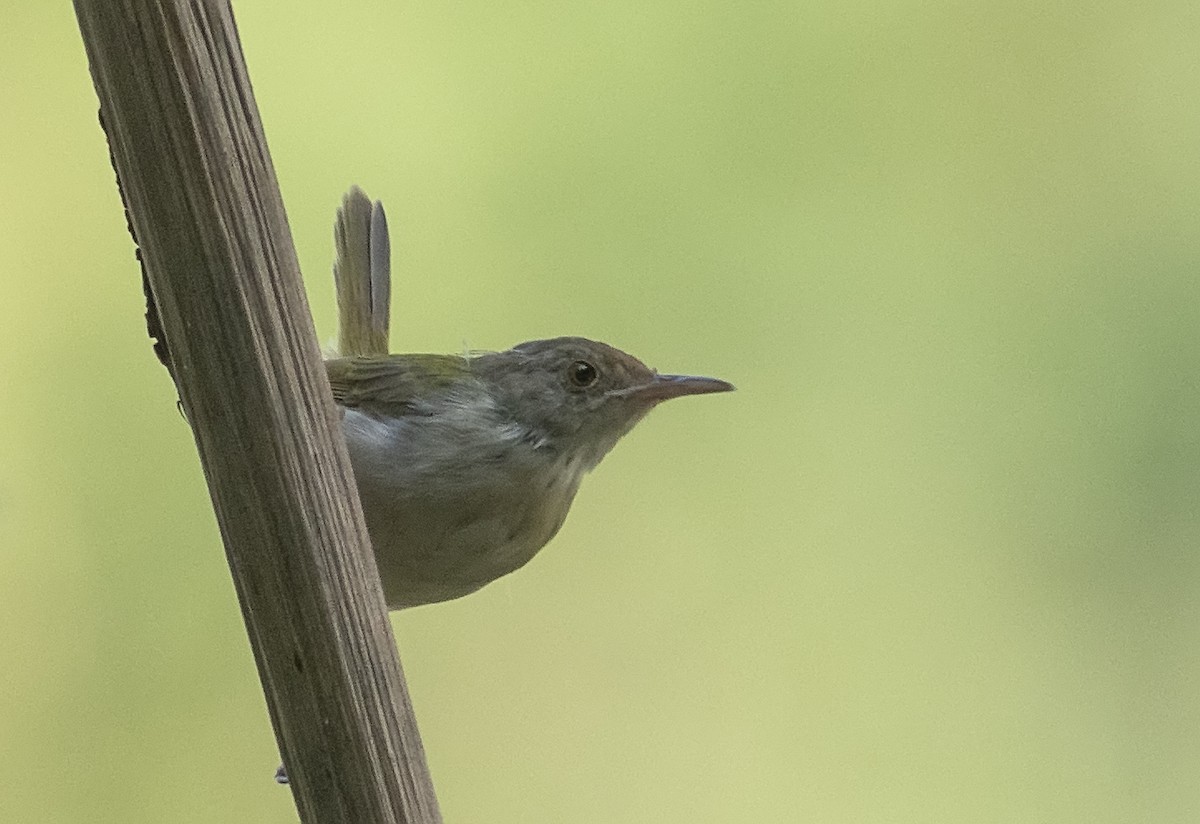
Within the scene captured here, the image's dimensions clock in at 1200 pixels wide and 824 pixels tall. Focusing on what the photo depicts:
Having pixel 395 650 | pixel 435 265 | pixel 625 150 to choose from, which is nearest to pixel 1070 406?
pixel 625 150

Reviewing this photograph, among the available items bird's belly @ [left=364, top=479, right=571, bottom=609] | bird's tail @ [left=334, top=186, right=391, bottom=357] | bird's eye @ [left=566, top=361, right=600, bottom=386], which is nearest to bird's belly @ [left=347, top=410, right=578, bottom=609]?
bird's belly @ [left=364, top=479, right=571, bottom=609]

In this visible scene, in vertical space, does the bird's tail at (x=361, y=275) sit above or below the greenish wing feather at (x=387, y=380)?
above

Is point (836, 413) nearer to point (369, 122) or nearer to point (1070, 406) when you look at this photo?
point (1070, 406)

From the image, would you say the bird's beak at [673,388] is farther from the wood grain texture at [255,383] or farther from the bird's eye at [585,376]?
the wood grain texture at [255,383]

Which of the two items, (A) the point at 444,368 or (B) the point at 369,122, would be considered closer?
(A) the point at 444,368

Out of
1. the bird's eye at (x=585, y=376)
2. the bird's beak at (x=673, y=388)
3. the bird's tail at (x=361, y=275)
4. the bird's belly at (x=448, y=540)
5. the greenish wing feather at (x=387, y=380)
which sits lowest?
the bird's belly at (x=448, y=540)

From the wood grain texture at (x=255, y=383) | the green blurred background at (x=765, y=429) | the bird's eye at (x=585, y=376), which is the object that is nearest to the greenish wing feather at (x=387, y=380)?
the bird's eye at (x=585, y=376)

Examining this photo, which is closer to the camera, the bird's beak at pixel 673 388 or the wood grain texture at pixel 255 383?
the wood grain texture at pixel 255 383
